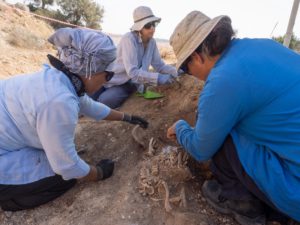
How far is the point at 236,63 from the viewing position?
1.56 metres

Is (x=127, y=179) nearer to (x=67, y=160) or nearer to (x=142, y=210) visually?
(x=142, y=210)

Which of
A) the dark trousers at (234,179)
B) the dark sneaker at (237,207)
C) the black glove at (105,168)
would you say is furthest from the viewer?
the black glove at (105,168)

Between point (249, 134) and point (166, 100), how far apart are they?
201 centimetres

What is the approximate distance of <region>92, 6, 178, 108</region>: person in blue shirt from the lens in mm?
3535

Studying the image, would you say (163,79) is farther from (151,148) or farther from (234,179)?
(234,179)

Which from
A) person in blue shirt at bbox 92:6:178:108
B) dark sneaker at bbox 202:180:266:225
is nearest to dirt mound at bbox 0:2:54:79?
person in blue shirt at bbox 92:6:178:108

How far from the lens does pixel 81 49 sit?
77.2 inches

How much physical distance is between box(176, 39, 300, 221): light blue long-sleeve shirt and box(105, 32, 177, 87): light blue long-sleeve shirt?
6.46ft

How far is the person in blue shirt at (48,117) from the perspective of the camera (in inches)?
74.7

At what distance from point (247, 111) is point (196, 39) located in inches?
19.0

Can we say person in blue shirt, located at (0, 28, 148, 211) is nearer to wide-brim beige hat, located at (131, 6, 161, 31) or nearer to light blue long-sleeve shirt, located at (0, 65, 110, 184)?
light blue long-sleeve shirt, located at (0, 65, 110, 184)

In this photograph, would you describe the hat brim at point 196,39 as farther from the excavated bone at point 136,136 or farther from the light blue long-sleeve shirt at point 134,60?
the light blue long-sleeve shirt at point 134,60

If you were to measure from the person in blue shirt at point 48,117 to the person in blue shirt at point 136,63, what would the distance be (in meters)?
1.50

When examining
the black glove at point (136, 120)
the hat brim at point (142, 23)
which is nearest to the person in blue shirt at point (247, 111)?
the black glove at point (136, 120)
